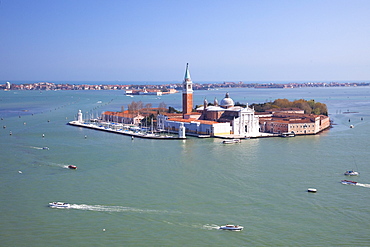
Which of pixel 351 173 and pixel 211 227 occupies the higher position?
pixel 351 173

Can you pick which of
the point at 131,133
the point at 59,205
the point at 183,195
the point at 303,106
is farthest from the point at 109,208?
the point at 303,106

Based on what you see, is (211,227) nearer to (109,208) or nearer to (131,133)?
(109,208)

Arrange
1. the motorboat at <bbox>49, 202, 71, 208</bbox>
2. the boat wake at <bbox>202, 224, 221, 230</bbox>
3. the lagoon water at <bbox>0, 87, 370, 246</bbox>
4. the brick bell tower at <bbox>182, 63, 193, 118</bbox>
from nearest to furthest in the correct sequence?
the lagoon water at <bbox>0, 87, 370, 246</bbox>, the boat wake at <bbox>202, 224, 221, 230</bbox>, the motorboat at <bbox>49, 202, 71, 208</bbox>, the brick bell tower at <bbox>182, 63, 193, 118</bbox>

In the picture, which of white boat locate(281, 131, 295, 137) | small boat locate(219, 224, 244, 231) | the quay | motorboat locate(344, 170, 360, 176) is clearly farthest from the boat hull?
white boat locate(281, 131, 295, 137)

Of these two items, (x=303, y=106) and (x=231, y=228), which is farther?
(x=303, y=106)

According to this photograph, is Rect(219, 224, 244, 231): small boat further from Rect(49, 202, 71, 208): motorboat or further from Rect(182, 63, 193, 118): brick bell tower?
Rect(182, 63, 193, 118): brick bell tower

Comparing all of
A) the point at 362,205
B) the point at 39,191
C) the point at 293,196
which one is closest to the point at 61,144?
the point at 39,191

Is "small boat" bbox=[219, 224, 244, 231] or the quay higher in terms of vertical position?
the quay

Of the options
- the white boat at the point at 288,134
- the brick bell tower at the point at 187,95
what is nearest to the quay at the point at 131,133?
the brick bell tower at the point at 187,95
